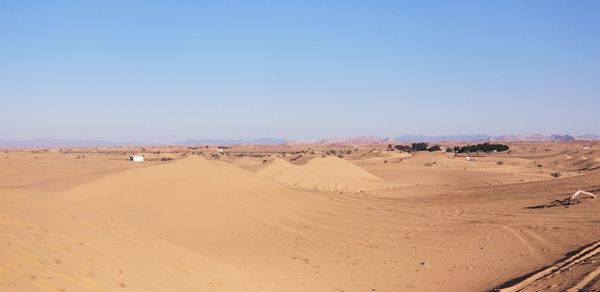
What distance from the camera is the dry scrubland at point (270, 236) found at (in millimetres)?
8500

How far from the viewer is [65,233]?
9.03m

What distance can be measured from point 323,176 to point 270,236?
21131 mm

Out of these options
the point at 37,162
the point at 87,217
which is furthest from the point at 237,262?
the point at 37,162

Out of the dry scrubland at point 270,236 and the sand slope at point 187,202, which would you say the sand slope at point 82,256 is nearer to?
the dry scrubland at point 270,236

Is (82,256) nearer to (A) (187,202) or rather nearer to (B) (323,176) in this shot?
(A) (187,202)

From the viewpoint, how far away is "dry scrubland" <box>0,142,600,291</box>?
8500 millimetres

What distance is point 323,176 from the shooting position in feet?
120

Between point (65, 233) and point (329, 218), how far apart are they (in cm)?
1108

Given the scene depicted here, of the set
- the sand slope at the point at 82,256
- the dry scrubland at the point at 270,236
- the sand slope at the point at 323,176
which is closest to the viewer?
the sand slope at the point at 82,256

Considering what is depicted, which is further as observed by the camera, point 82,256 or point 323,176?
point 323,176

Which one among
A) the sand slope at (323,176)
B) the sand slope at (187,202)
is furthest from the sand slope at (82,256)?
the sand slope at (323,176)

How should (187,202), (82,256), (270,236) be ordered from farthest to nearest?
(187,202) → (270,236) → (82,256)

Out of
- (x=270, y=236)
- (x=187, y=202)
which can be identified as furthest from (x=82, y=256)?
(x=187, y=202)

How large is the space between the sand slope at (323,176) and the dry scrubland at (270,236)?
6178 mm
